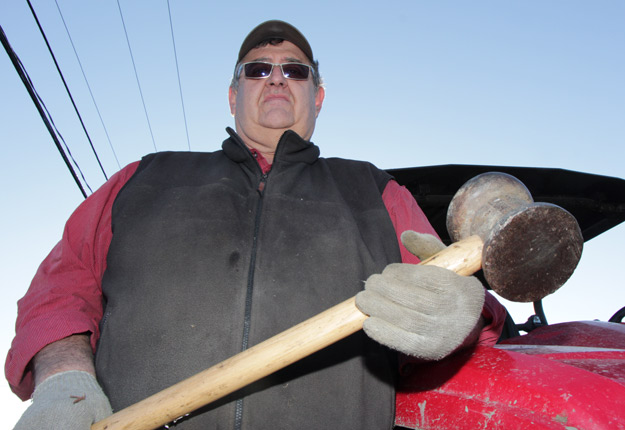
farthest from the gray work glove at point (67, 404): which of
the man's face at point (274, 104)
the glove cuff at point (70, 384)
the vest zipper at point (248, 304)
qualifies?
the man's face at point (274, 104)

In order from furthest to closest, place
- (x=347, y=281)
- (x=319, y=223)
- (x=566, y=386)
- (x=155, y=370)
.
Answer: (x=319, y=223)
(x=347, y=281)
(x=155, y=370)
(x=566, y=386)

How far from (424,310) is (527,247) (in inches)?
11.7

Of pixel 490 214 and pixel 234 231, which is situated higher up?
pixel 490 214

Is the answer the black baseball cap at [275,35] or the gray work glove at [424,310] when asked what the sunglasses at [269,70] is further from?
the gray work glove at [424,310]

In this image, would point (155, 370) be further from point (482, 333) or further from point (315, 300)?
point (482, 333)

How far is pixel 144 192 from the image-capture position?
1925 millimetres

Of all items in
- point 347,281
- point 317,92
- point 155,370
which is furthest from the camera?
point 317,92

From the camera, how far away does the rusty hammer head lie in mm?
1198

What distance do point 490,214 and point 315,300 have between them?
64 cm

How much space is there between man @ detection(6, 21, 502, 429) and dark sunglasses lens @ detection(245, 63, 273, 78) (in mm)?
561

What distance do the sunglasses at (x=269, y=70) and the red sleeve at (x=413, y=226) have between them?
0.79m

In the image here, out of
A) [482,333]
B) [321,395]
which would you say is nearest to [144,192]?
[321,395]

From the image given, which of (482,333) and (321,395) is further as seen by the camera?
(482,333)

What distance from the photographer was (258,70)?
248 cm
